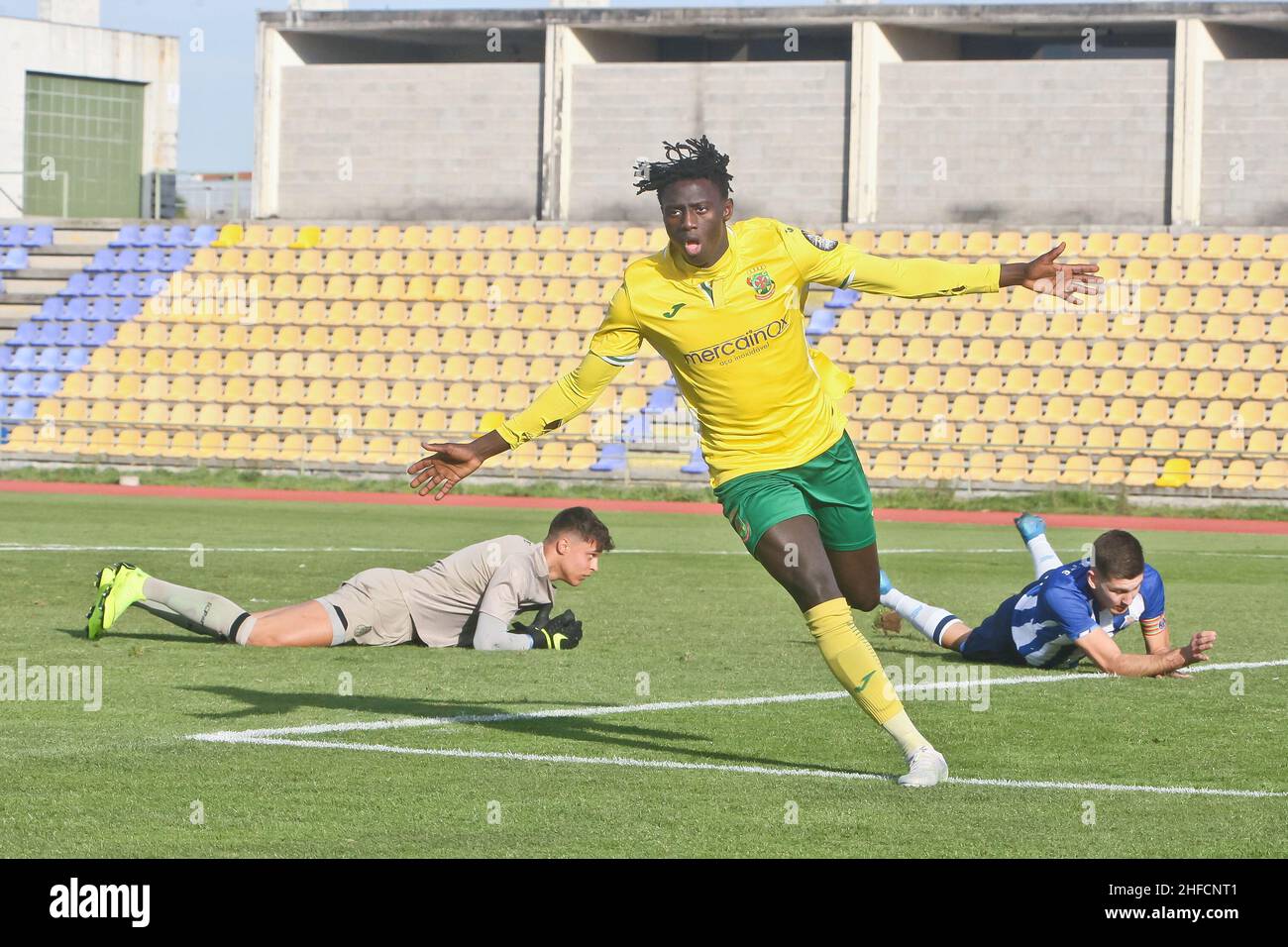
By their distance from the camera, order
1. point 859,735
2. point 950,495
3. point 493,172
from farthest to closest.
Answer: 1. point 493,172
2. point 950,495
3. point 859,735

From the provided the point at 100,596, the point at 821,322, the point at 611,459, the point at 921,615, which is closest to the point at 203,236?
the point at 611,459

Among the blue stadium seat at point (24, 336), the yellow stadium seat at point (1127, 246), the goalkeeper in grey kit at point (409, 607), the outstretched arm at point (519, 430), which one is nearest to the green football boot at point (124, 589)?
the goalkeeper in grey kit at point (409, 607)

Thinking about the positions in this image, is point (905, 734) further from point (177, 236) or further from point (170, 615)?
point (177, 236)

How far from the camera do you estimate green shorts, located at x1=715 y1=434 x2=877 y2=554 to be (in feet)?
25.4

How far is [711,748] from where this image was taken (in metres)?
8.19

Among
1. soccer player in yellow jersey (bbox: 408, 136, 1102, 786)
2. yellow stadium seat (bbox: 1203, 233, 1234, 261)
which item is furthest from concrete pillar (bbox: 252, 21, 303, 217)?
soccer player in yellow jersey (bbox: 408, 136, 1102, 786)

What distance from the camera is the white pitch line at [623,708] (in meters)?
8.34

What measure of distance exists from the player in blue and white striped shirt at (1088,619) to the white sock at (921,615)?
86 mm

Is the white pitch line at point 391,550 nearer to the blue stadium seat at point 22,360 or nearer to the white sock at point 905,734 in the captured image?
the white sock at point 905,734

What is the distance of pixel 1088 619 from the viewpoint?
10.3 meters
